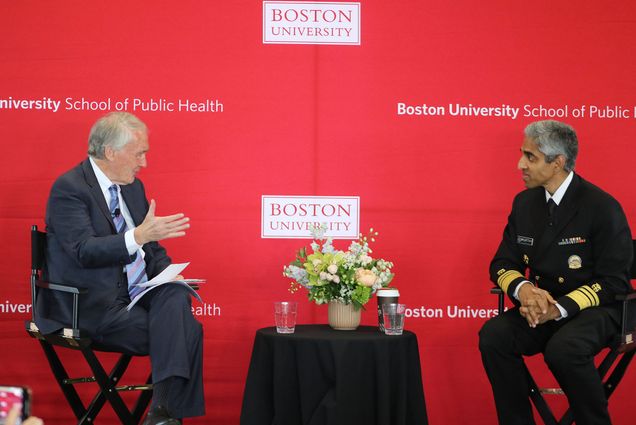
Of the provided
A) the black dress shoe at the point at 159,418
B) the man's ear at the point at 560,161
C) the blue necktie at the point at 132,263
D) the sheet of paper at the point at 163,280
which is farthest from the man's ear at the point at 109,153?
the man's ear at the point at 560,161

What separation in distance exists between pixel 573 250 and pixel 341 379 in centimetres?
123

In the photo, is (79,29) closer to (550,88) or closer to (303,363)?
(303,363)

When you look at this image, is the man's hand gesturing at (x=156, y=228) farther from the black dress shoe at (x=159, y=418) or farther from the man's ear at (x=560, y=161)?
the man's ear at (x=560, y=161)

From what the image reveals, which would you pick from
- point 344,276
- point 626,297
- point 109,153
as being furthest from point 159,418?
point 626,297

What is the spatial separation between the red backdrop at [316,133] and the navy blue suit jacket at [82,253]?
853 mm

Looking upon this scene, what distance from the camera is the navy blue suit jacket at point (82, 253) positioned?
11.6 feet

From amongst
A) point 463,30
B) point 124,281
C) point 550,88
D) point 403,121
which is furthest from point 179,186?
point 550,88

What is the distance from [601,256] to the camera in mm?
3680

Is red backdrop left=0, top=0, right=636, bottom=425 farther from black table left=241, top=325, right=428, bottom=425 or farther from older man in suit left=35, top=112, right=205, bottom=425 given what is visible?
black table left=241, top=325, right=428, bottom=425

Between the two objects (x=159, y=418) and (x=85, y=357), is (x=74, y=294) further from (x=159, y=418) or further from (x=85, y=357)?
(x=159, y=418)

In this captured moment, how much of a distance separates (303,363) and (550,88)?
2.18 m

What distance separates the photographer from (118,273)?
369 centimetres

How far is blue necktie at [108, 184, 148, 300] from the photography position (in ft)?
12.3

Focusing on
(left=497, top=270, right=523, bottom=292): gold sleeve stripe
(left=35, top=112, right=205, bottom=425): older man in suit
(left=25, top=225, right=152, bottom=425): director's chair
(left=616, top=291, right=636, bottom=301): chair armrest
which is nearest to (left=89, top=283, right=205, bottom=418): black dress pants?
(left=35, top=112, right=205, bottom=425): older man in suit
